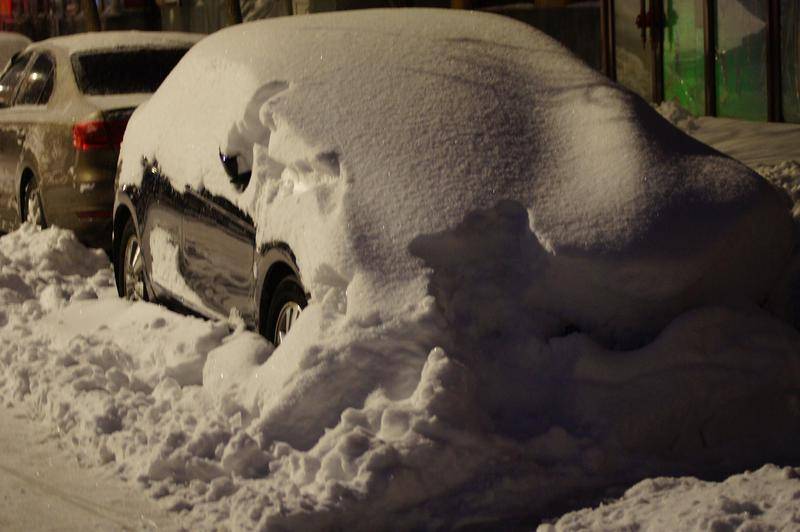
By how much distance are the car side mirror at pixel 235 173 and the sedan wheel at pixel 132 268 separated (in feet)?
5.52

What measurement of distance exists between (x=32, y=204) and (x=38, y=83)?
1.04 m

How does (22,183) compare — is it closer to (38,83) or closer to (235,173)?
(38,83)

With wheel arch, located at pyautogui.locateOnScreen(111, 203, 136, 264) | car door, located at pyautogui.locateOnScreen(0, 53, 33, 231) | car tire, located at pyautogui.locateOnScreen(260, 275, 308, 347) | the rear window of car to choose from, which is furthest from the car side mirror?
car door, located at pyautogui.locateOnScreen(0, 53, 33, 231)

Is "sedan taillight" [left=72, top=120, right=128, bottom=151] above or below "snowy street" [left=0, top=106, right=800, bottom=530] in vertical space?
above

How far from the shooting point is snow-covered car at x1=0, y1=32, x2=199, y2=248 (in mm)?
10422

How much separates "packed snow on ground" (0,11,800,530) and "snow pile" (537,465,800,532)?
24 centimetres

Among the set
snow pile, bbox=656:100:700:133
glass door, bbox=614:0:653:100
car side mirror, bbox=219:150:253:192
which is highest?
car side mirror, bbox=219:150:253:192

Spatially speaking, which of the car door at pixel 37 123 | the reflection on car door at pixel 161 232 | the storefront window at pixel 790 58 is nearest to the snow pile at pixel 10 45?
the car door at pixel 37 123

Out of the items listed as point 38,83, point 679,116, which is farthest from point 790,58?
point 38,83

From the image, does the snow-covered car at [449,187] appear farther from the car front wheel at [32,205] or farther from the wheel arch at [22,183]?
the wheel arch at [22,183]

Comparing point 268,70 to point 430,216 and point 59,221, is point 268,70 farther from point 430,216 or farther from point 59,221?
point 59,221

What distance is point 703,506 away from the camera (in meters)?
4.73

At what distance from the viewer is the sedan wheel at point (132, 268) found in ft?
27.8

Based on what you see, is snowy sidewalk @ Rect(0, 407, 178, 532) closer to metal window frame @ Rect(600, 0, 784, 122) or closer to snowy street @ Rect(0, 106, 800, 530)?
snowy street @ Rect(0, 106, 800, 530)
